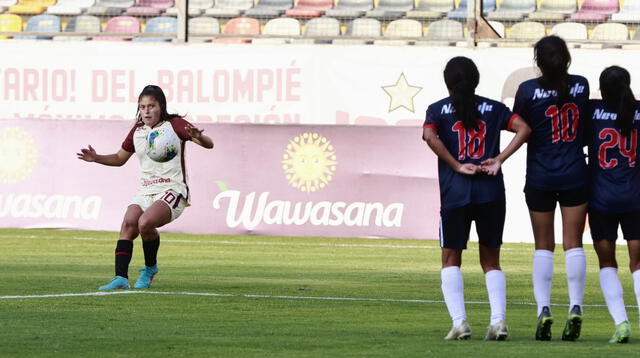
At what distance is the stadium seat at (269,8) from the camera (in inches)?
1113

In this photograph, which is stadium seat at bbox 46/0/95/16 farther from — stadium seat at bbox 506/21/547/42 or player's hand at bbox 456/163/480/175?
player's hand at bbox 456/163/480/175

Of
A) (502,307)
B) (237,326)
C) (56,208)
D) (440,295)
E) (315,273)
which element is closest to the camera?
(502,307)

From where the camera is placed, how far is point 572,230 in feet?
29.9

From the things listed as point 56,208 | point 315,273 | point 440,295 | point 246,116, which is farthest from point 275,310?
point 246,116

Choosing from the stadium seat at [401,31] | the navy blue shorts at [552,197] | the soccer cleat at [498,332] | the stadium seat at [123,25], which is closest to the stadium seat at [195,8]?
the stadium seat at [123,25]

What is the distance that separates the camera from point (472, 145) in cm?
878

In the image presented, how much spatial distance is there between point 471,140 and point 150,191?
16.1 feet

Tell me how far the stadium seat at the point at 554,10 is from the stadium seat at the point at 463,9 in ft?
3.02

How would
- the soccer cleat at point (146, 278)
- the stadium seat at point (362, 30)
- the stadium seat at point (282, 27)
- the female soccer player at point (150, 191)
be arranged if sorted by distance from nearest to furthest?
the female soccer player at point (150, 191) < the soccer cleat at point (146, 278) < the stadium seat at point (362, 30) < the stadium seat at point (282, 27)

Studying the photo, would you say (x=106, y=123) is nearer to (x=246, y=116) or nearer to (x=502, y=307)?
(x=246, y=116)

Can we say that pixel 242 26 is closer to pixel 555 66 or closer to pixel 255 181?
pixel 255 181

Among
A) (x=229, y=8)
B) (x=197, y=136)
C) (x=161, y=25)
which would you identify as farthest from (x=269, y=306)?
(x=229, y=8)

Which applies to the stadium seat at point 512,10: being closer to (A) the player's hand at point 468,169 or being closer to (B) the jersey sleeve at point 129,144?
(B) the jersey sleeve at point 129,144

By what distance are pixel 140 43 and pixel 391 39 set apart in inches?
191
